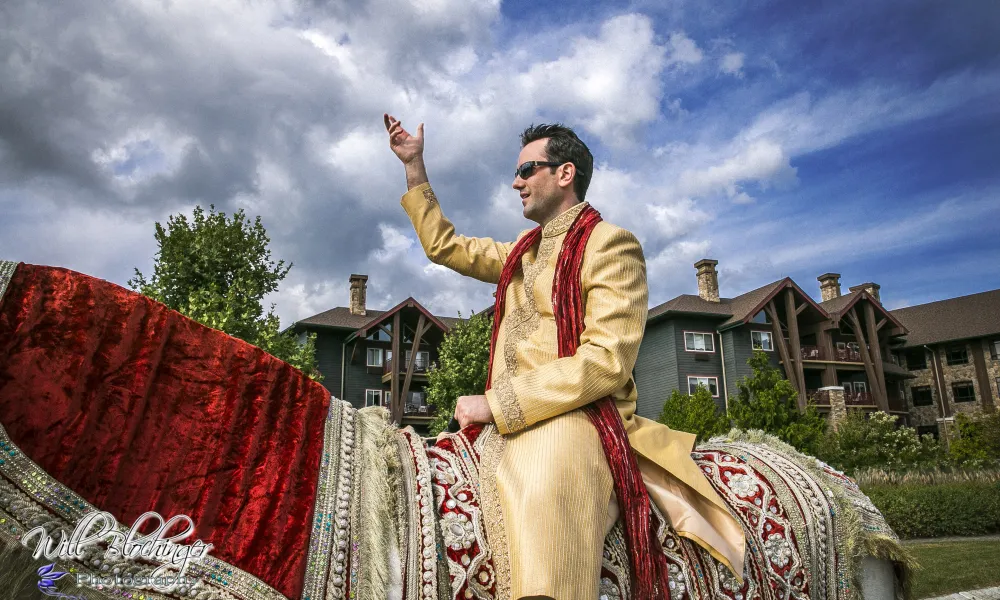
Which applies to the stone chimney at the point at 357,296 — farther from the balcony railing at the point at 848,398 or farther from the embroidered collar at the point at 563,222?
the embroidered collar at the point at 563,222

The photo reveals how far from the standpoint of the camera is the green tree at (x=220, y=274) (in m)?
15.4

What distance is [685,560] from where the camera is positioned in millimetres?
2932

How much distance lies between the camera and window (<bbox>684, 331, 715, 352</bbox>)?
37.0 metres

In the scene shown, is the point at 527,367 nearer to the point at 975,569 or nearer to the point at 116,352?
the point at 116,352

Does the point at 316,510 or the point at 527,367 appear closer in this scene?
the point at 316,510

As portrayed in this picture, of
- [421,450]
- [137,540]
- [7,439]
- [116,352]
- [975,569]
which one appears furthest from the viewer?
[975,569]

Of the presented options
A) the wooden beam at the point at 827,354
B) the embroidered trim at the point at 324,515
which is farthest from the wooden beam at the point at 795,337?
the embroidered trim at the point at 324,515

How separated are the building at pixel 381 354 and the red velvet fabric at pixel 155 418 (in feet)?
110

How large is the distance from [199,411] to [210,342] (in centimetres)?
24

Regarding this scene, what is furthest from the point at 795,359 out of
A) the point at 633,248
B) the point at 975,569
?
the point at 633,248

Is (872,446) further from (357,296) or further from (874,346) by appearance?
(357,296)

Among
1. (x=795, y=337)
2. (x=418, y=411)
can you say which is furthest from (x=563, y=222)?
(x=795, y=337)

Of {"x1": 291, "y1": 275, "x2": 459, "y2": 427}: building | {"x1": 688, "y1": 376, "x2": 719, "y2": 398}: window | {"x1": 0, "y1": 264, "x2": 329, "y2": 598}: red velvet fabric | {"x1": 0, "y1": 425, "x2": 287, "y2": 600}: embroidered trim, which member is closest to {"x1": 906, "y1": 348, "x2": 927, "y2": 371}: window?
{"x1": 688, "y1": 376, "x2": 719, "y2": 398}: window

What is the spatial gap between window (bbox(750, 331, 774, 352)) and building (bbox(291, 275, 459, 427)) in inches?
647
